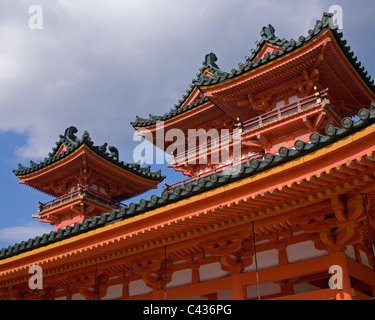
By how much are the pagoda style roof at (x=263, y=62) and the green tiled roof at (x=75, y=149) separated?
3.13 metres

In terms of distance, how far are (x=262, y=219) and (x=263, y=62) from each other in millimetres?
8682

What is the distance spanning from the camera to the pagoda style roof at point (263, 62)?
47.0 feet

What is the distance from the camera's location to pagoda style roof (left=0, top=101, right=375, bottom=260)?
6.83 metres

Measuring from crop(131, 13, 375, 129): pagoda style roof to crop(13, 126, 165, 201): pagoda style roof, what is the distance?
3.43 meters

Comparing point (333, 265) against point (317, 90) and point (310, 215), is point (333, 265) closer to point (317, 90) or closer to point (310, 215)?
point (310, 215)

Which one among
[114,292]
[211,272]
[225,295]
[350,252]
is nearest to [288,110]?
[350,252]

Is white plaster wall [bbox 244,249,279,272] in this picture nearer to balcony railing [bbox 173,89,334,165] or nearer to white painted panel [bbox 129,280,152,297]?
white painted panel [bbox 129,280,152,297]

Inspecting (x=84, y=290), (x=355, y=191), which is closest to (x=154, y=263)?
(x=84, y=290)

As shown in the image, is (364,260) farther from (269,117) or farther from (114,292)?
(269,117)

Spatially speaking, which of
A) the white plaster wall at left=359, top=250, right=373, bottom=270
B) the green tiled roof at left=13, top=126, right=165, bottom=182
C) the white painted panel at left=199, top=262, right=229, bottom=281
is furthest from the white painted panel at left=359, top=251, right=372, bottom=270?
the green tiled roof at left=13, top=126, right=165, bottom=182

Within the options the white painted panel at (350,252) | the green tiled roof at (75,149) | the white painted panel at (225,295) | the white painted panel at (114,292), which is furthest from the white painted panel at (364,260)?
the green tiled roof at (75,149)

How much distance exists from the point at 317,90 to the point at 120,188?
15393 mm

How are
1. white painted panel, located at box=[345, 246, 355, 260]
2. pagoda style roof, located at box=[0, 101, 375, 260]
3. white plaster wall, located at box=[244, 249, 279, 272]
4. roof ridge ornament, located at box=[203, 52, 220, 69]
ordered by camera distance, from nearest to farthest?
pagoda style roof, located at box=[0, 101, 375, 260]
white painted panel, located at box=[345, 246, 355, 260]
white plaster wall, located at box=[244, 249, 279, 272]
roof ridge ornament, located at box=[203, 52, 220, 69]
